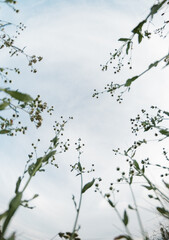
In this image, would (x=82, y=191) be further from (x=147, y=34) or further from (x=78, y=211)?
(x=147, y=34)

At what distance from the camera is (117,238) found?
2.46 feet

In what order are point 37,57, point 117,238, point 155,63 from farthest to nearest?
point 37,57 < point 155,63 < point 117,238

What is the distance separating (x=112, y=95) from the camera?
200 inches

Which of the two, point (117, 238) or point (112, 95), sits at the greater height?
point (112, 95)

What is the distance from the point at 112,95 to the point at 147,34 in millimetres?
1996

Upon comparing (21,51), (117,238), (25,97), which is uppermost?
(21,51)

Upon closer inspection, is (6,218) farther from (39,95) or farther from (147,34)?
(39,95)

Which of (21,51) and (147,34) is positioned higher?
(21,51)

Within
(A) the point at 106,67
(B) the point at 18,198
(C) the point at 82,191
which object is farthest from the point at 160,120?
(B) the point at 18,198

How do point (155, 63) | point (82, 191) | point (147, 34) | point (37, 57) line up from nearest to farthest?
point (82, 191) < point (155, 63) < point (147, 34) < point (37, 57)

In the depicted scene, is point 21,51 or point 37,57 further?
point 37,57

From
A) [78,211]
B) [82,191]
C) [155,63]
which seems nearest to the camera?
[78,211]

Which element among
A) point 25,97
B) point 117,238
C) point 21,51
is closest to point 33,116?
point 21,51

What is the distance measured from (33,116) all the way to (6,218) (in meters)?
4.02
